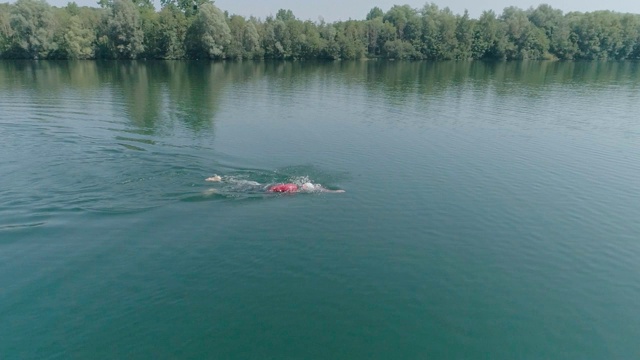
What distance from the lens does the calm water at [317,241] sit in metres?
14.9

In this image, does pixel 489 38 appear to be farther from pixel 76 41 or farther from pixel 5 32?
pixel 5 32

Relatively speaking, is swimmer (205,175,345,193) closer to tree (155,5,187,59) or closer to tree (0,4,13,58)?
tree (155,5,187,59)

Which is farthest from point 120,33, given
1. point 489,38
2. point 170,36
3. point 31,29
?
point 489,38

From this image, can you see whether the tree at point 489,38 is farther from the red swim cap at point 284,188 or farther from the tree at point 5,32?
the red swim cap at point 284,188

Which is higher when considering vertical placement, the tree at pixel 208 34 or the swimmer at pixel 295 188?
the tree at pixel 208 34

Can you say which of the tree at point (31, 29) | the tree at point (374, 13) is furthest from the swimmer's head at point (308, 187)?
the tree at point (374, 13)

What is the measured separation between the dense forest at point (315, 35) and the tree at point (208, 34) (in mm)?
251

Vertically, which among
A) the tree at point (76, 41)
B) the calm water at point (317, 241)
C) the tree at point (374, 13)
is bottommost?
the calm water at point (317, 241)

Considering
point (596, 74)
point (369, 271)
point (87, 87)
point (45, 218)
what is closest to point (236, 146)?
point (45, 218)

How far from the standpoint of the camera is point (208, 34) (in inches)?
4604

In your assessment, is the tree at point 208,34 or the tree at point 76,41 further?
the tree at point 208,34

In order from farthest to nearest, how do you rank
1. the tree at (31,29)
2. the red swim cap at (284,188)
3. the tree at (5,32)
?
the tree at (5,32) → the tree at (31,29) → the red swim cap at (284,188)

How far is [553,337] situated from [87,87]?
209ft

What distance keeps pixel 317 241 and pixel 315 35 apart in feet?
395
